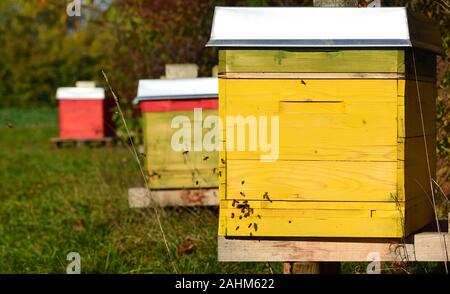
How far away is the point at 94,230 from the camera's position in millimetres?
6402

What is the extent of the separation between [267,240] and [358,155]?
0.53 meters

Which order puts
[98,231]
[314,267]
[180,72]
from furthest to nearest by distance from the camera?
[180,72] → [98,231] → [314,267]

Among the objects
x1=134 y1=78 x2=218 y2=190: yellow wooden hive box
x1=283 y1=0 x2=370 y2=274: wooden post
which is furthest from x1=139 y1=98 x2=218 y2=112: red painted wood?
x1=283 y1=0 x2=370 y2=274: wooden post

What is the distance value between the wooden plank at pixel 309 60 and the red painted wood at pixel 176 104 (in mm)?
3006

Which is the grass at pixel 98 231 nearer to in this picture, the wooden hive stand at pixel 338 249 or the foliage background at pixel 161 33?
the wooden hive stand at pixel 338 249

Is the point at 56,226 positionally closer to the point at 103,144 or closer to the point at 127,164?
the point at 127,164

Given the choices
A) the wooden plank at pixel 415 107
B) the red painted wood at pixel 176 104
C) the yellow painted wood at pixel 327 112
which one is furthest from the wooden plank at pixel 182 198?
the yellow painted wood at pixel 327 112

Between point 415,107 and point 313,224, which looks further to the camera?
point 415,107

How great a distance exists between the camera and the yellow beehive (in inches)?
132

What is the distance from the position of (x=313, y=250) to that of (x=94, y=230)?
3.17 meters

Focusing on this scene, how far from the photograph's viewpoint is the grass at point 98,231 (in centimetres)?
529

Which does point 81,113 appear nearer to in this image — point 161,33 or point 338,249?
point 161,33

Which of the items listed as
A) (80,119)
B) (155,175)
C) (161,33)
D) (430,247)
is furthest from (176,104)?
(80,119)

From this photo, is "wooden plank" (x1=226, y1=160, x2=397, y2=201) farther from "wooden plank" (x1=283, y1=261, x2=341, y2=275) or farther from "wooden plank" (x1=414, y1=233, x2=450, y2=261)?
"wooden plank" (x1=283, y1=261, x2=341, y2=275)
